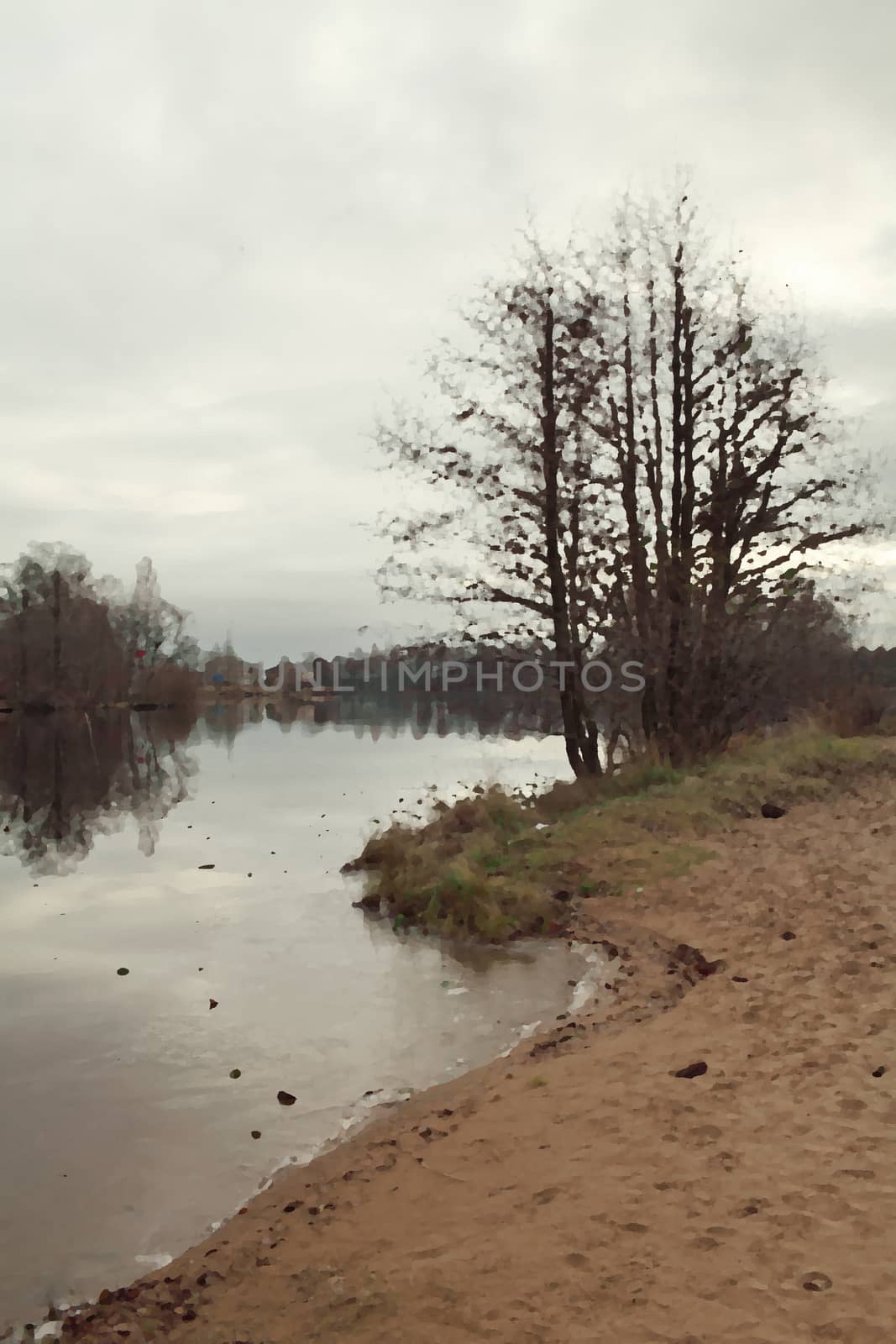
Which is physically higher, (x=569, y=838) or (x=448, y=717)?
(x=569, y=838)

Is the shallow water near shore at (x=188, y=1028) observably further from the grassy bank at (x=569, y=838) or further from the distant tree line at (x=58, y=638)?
the distant tree line at (x=58, y=638)

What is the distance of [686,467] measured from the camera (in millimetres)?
19312

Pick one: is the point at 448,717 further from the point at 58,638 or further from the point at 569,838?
the point at 569,838

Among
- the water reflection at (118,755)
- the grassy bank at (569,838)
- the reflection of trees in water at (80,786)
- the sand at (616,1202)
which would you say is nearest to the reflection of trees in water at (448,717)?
the water reflection at (118,755)

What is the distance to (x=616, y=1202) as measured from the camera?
3.93 m

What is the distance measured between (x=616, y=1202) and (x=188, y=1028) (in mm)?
4497

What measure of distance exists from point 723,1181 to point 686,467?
16.8m

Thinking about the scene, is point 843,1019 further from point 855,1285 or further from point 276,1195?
point 276,1195

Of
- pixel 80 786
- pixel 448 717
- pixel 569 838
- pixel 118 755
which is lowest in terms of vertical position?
pixel 80 786

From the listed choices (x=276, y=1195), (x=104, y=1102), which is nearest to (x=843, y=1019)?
(x=276, y=1195)

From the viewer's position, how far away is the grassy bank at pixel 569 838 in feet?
34.8

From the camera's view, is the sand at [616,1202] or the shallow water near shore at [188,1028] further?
the shallow water near shore at [188,1028]

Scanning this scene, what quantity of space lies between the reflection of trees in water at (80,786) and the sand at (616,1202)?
34.9 ft

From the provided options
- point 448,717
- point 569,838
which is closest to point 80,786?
point 569,838
